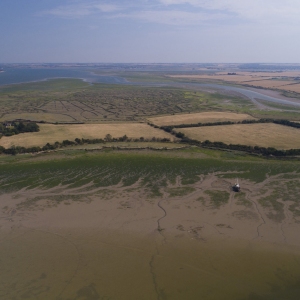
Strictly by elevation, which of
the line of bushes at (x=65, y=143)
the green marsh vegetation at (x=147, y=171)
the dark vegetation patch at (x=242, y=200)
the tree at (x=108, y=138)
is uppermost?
the tree at (x=108, y=138)

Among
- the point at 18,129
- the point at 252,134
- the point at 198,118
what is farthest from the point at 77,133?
the point at 252,134

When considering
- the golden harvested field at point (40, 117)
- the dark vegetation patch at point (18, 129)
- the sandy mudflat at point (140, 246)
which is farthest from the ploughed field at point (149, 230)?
the golden harvested field at point (40, 117)

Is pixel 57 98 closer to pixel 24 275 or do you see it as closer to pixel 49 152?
pixel 49 152

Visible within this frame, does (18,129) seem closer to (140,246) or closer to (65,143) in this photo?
(65,143)

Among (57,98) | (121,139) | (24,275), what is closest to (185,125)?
(121,139)

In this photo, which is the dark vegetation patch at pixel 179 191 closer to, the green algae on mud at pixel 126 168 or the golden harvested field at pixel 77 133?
the green algae on mud at pixel 126 168

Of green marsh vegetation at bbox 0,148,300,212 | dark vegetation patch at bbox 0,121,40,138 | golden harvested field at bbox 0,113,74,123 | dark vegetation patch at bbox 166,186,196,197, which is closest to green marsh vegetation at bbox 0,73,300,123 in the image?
golden harvested field at bbox 0,113,74,123
